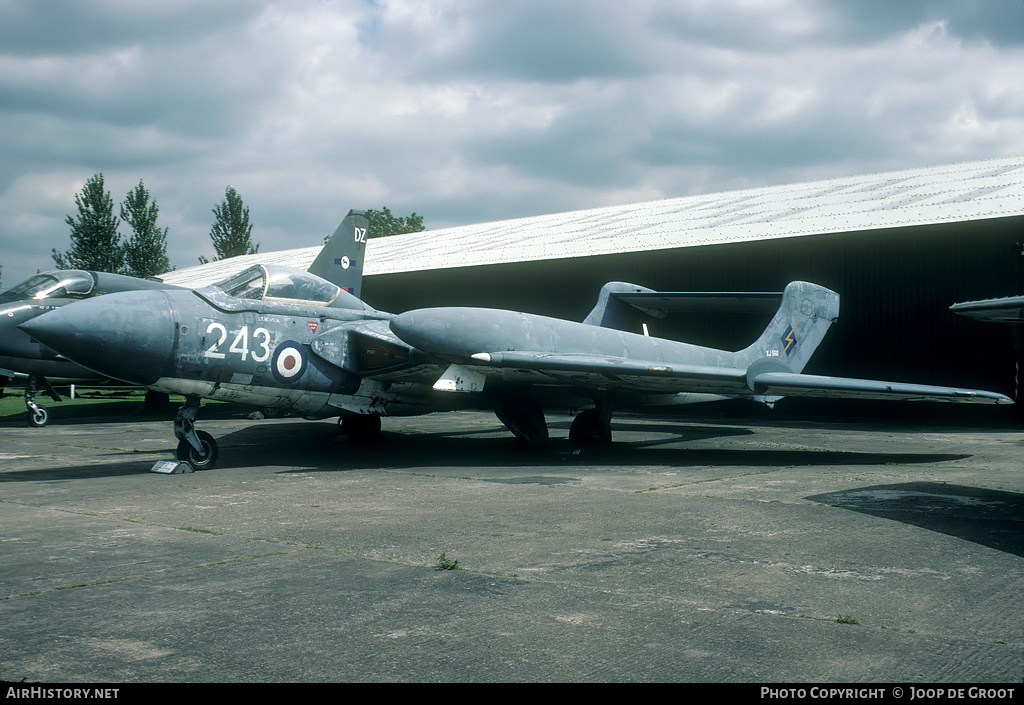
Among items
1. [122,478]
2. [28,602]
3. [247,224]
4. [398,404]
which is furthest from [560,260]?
[247,224]

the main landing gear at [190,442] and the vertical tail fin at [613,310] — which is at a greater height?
the vertical tail fin at [613,310]

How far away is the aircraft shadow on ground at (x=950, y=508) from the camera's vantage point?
617cm

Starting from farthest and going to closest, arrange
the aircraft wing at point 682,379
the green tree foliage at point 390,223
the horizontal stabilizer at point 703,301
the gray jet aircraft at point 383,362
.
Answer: the green tree foliage at point 390,223
the horizontal stabilizer at point 703,301
the aircraft wing at point 682,379
the gray jet aircraft at point 383,362

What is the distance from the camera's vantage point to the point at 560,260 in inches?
939

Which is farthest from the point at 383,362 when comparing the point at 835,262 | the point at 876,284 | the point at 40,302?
the point at 876,284

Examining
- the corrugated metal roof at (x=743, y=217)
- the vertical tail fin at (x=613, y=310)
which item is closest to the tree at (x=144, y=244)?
the corrugated metal roof at (x=743, y=217)

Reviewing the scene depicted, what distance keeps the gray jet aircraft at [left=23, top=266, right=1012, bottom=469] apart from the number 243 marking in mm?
12

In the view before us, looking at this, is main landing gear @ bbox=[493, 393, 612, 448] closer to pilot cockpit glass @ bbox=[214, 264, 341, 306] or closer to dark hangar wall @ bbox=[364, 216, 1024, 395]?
pilot cockpit glass @ bbox=[214, 264, 341, 306]

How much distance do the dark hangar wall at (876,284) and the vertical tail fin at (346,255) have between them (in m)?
5.68

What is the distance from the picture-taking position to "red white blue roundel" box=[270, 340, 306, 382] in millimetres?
10461

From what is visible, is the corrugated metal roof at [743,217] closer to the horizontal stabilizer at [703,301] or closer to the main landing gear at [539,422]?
the horizontal stabilizer at [703,301]

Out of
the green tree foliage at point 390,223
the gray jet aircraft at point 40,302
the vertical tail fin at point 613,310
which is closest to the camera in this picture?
the vertical tail fin at point 613,310

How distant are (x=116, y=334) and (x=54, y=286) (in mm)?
8672
